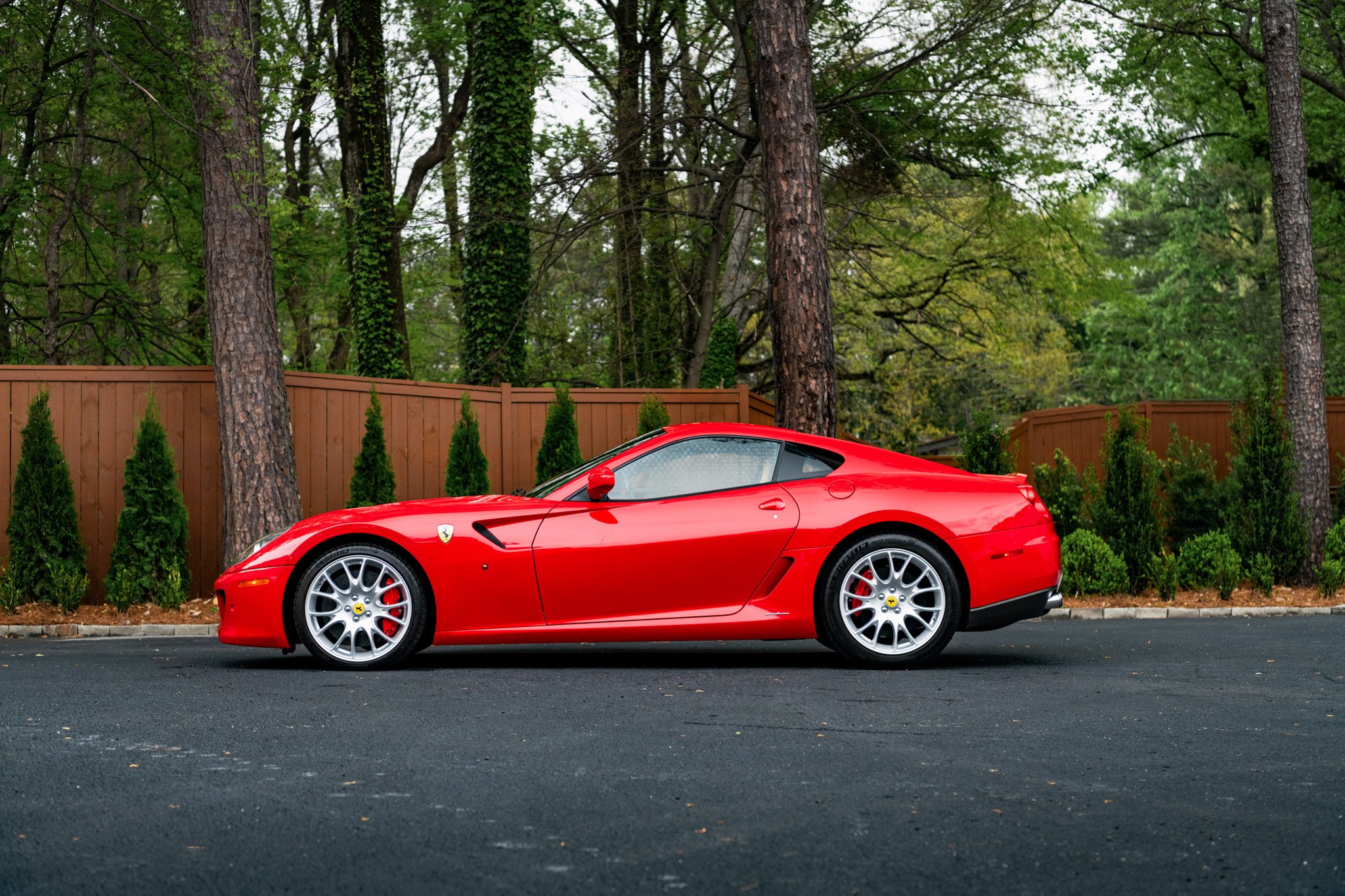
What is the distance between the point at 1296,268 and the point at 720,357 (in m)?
9.91

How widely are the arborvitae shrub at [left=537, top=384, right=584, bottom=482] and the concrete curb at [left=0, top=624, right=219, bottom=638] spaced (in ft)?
14.4

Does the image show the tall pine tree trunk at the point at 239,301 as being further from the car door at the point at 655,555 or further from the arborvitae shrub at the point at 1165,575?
the arborvitae shrub at the point at 1165,575

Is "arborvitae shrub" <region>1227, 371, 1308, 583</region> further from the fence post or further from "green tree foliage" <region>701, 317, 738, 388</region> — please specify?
"green tree foliage" <region>701, 317, 738, 388</region>

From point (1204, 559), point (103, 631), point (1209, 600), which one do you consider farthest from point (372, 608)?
point (1204, 559)

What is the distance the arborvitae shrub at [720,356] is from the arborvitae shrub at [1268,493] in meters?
9.91

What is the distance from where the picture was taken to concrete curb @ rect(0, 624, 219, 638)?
11.0 meters

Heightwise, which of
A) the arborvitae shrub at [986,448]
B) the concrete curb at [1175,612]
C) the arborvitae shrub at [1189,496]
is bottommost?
the concrete curb at [1175,612]

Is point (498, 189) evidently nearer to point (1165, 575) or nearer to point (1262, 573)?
point (1165, 575)

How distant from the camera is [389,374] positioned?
20.5 metres

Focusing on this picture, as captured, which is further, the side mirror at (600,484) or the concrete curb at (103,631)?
the concrete curb at (103,631)

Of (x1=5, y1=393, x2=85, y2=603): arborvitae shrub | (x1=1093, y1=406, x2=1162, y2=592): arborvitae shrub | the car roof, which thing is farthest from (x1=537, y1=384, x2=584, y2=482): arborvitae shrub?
the car roof

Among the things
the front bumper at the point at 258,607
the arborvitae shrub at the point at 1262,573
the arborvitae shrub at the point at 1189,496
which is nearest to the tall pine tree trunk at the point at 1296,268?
the arborvitae shrub at the point at 1189,496

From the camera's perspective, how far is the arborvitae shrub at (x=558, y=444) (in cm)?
1432

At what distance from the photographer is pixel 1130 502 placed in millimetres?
13016
